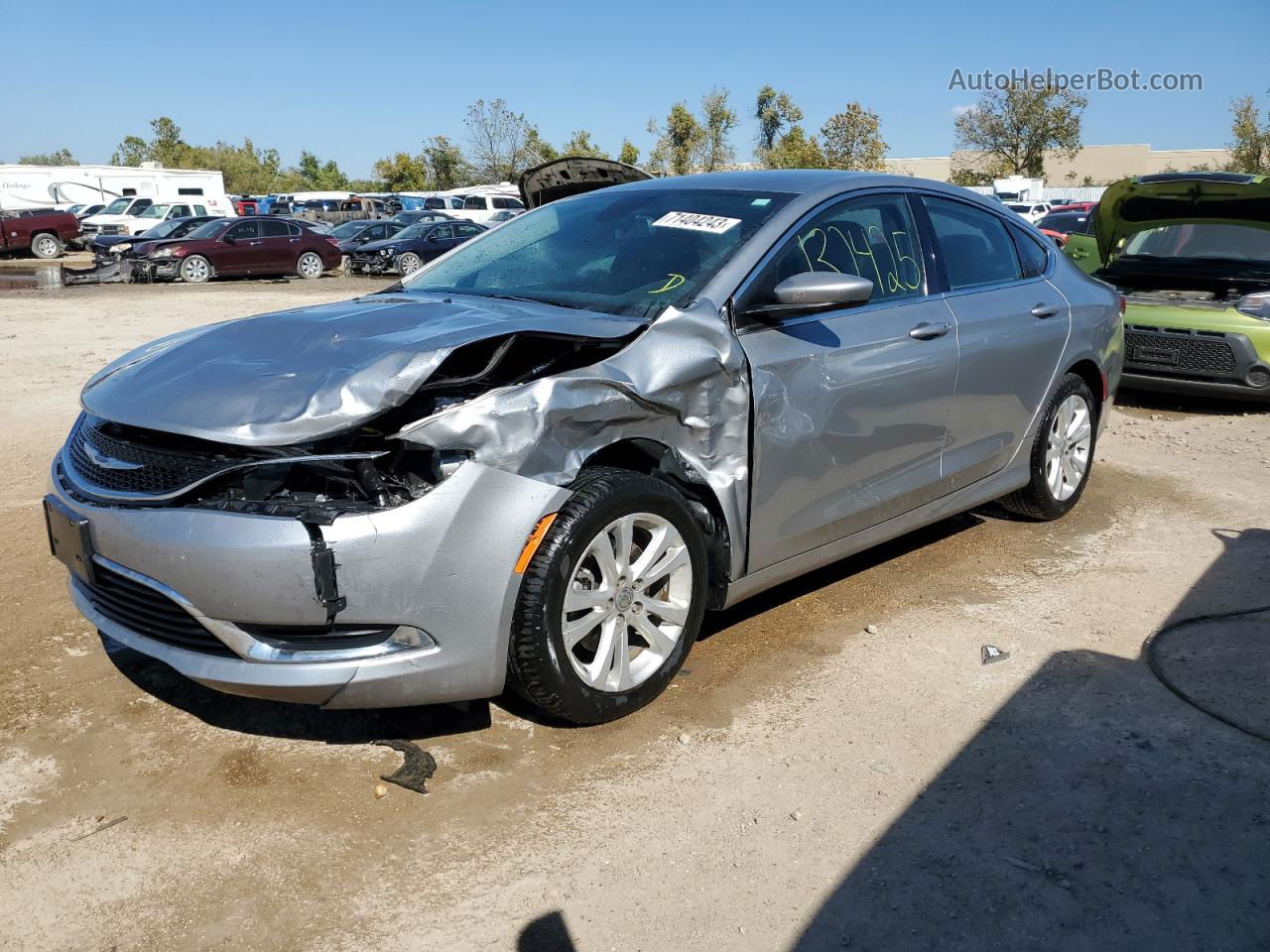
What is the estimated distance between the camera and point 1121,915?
8.15ft

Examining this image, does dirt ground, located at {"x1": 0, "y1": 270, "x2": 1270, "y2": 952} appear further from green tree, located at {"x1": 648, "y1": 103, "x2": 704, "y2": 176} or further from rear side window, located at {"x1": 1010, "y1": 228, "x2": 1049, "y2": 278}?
green tree, located at {"x1": 648, "y1": 103, "x2": 704, "y2": 176}

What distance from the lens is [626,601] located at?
10.6ft

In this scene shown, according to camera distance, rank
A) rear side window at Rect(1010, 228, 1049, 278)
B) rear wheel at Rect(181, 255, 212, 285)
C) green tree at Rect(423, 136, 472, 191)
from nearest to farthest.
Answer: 1. rear side window at Rect(1010, 228, 1049, 278)
2. rear wheel at Rect(181, 255, 212, 285)
3. green tree at Rect(423, 136, 472, 191)

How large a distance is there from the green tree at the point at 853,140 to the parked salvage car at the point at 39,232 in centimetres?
2945

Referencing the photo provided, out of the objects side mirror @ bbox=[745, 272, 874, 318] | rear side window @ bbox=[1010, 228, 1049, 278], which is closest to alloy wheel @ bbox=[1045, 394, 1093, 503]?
rear side window @ bbox=[1010, 228, 1049, 278]

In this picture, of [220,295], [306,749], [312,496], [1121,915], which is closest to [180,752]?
[306,749]

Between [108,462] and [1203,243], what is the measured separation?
29.1 ft

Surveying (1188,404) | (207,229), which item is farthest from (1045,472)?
(207,229)

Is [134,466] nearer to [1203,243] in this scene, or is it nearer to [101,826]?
[101,826]

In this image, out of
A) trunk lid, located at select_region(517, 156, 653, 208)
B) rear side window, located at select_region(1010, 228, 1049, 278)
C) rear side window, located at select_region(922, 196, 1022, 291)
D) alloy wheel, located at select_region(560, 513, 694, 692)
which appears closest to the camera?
alloy wheel, located at select_region(560, 513, 694, 692)

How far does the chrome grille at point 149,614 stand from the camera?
2895mm

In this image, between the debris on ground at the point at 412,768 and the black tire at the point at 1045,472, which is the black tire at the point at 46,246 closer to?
the black tire at the point at 1045,472

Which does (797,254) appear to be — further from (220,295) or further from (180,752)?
(220,295)

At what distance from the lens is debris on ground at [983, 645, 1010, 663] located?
3867mm
